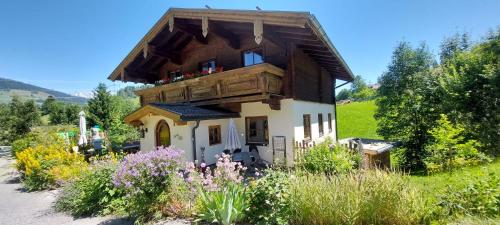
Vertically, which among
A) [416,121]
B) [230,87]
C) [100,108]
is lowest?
[416,121]

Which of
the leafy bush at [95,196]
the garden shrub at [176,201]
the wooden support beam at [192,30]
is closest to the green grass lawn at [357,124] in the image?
the wooden support beam at [192,30]

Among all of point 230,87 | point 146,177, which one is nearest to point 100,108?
point 230,87

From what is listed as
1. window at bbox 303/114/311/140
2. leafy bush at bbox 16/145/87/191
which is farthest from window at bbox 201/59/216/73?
leafy bush at bbox 16/145/87/191

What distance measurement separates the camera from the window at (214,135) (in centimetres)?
1098

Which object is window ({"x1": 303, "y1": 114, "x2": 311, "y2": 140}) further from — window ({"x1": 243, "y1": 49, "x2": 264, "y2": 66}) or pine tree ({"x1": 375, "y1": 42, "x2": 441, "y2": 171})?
pine tree ({"x1": 375, "y1": 42, "x2": 441, "y2": 171})

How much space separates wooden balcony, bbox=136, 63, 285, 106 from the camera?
9.38 meters

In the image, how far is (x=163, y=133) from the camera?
11.3 metres

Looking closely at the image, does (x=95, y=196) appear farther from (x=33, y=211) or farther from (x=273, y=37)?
(x=273, y=37)

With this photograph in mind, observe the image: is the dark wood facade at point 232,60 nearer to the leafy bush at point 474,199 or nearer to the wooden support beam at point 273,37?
the wooden support beam at point 273,37

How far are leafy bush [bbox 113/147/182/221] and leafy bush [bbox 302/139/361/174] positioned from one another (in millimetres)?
3760

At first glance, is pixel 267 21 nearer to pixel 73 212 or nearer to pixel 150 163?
pixel 150 163

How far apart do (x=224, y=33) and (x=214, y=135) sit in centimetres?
462

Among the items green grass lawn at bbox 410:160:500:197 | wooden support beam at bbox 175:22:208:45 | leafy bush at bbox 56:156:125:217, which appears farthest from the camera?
wooden support beam at bbox 175:22:208:45

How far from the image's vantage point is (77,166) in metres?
8.78
